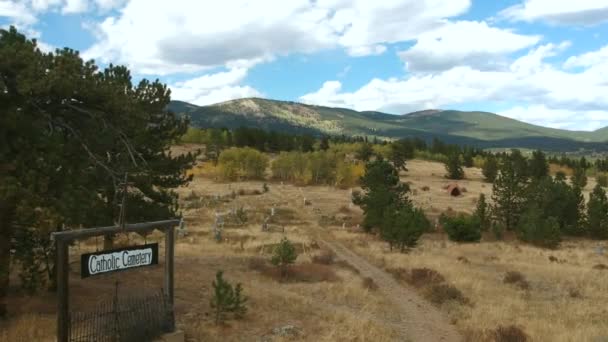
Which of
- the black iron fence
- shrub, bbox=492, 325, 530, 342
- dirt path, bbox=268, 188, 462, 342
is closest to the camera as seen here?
the black iron fence

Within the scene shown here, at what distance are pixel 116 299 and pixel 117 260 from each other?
2.76 feet

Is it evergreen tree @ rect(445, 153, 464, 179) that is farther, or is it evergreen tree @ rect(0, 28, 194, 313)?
evergreen tree @ rect(445, 153, 464, 179)

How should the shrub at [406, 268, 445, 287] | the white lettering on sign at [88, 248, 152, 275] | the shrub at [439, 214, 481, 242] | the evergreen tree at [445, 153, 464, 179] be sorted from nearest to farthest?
the white lettering on sign at [88, 248, 152, 275] < the shrub at [406, 268, 445, 287] < the shrub at [439, 214, 481, 242] < the evergreen tree at [445, 153, 464, 179]

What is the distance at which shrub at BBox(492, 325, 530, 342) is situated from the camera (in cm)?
1428

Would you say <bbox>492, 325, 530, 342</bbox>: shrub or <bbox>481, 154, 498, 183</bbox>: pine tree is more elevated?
<bbox>481, 154, 498, 183</bbox>: pine tree

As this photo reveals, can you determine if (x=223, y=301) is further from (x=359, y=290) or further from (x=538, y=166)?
(x=538, y=166)

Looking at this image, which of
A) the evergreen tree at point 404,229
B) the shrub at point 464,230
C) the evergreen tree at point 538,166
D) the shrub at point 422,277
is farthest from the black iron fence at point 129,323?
the evergreen tree at point 538,166

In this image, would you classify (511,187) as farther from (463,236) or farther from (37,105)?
(37,105)

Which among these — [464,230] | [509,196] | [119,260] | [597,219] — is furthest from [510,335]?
[597,219]

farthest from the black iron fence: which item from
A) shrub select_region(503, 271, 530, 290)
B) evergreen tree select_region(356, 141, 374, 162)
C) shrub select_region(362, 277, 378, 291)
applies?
evergreen tree select_region(356, 141, 374, 162)

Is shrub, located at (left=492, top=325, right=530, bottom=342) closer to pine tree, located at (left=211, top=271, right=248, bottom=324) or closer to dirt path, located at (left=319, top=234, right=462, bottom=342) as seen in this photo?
dirt path, located at (left=319, top=234, right=462, bottom=342)

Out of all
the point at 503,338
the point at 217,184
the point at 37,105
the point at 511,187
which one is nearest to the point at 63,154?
→ the point at 37,105

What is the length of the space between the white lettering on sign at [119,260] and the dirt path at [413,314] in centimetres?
758

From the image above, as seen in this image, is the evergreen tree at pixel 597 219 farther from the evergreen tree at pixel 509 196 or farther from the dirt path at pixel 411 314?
the dirt path at pixel 411 314
